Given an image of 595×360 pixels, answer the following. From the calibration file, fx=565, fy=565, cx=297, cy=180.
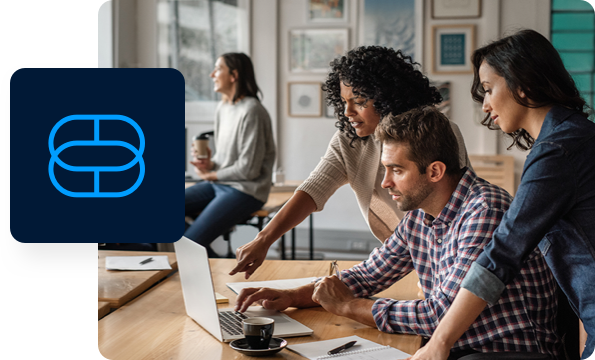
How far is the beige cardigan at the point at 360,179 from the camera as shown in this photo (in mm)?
1937

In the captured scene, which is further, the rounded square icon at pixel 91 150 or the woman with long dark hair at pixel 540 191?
the woman with long dark hair at pixel 540 191

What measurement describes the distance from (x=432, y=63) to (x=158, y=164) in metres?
4.71

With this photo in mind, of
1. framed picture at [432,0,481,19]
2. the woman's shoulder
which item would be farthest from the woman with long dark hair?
framed picture at [432,0,481,19]

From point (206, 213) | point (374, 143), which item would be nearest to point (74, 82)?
point (374, 143)

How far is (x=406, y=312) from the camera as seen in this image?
1.28 m

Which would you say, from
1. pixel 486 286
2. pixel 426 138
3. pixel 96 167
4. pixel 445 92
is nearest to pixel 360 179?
pixel 426 138

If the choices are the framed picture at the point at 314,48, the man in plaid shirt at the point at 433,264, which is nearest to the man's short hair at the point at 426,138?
the man in plaid shirt at the point at 433,264

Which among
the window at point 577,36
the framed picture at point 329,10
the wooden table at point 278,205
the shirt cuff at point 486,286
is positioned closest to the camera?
the shirt cuff at point 486,286

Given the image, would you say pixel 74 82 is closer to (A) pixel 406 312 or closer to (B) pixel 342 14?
(A) pixel 406 312

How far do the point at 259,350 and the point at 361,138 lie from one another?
3.21 feet

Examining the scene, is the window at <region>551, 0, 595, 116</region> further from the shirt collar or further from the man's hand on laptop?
the man's hand on laptop

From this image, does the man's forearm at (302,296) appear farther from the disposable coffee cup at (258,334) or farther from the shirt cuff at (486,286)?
the shirt cuff at (486,286)

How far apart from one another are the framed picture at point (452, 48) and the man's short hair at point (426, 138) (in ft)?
12.7

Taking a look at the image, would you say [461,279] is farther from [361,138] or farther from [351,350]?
[361,138]
